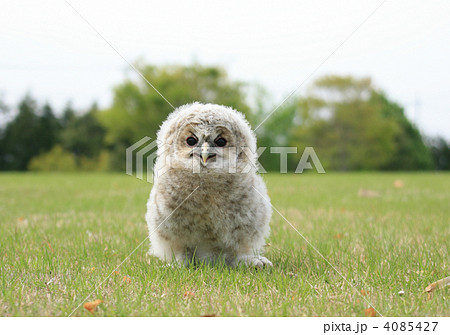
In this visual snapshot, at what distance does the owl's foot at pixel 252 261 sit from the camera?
362 cm

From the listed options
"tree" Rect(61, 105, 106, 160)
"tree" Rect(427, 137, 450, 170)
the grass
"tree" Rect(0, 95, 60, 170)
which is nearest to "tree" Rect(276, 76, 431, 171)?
"tree" Rect(427, 137, 450, 170)

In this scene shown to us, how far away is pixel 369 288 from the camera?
3.07 meters

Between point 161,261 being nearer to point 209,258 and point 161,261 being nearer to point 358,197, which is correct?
point 209,258

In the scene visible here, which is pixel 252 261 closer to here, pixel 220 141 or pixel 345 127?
pixel 220 141

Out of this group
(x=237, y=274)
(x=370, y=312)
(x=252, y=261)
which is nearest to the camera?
(x=370, y=312)

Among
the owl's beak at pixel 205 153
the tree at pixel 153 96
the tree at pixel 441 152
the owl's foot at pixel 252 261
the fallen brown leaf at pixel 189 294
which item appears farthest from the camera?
the tree at pixel 441 152

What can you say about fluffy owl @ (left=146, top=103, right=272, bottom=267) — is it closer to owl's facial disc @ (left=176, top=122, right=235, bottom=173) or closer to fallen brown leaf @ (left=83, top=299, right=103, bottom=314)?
owl's facial disc @ (left=176, top=122, right=235, bottom=173)

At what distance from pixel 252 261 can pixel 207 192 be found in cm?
75

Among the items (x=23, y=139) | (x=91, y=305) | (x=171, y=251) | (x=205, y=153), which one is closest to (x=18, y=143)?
(x=23, y=139)

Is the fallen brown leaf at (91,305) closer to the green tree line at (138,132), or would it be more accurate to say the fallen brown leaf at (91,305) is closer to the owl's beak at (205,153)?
the owl's beak at (205,153)

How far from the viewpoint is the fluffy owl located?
3268mm

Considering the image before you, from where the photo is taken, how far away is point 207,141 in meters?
3.21

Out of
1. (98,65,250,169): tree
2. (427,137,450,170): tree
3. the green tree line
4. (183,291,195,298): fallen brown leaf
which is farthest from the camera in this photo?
(427,137,450,170): tree

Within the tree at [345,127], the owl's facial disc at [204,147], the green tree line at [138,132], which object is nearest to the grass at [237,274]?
the owl's facial disc at [204,147]
